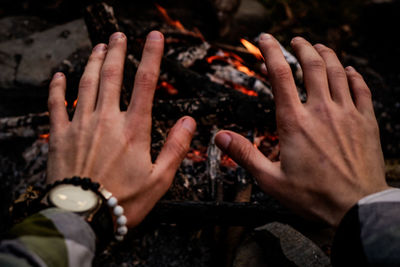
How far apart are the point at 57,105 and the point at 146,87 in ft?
1.89

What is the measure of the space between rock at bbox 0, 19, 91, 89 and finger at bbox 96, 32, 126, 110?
1567mm

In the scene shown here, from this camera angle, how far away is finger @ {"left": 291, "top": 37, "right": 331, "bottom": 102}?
164cm

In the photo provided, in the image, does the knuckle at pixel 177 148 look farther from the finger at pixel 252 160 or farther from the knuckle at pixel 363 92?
the knuckle at pixel 363 92

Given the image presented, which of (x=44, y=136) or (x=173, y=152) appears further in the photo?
(x=44, y=136)

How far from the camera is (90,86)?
5.63ft

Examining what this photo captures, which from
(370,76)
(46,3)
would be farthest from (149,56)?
(370,76)

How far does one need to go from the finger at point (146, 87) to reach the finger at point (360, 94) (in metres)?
1.23

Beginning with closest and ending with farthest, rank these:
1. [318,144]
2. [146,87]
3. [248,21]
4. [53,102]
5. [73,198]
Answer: [73,198] → [318,144] → [146,87] → [53,102] → [248,21]

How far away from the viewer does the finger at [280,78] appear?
1.59 metres

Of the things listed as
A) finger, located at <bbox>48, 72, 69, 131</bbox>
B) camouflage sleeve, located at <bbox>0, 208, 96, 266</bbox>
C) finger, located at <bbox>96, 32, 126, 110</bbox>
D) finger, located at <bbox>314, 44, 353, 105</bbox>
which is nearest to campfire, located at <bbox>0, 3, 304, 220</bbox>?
finger, located at <bbox>96, 32, 126, 110</bbox>

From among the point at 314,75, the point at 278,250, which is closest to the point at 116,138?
the point at 314,75

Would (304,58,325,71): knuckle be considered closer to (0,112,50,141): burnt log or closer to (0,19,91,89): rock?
(0,112,50,141): burnt log

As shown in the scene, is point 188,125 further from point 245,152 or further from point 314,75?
point 314,75

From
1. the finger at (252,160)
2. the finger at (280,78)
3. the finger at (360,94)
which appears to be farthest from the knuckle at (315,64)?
Result: the finger at (252,160)
